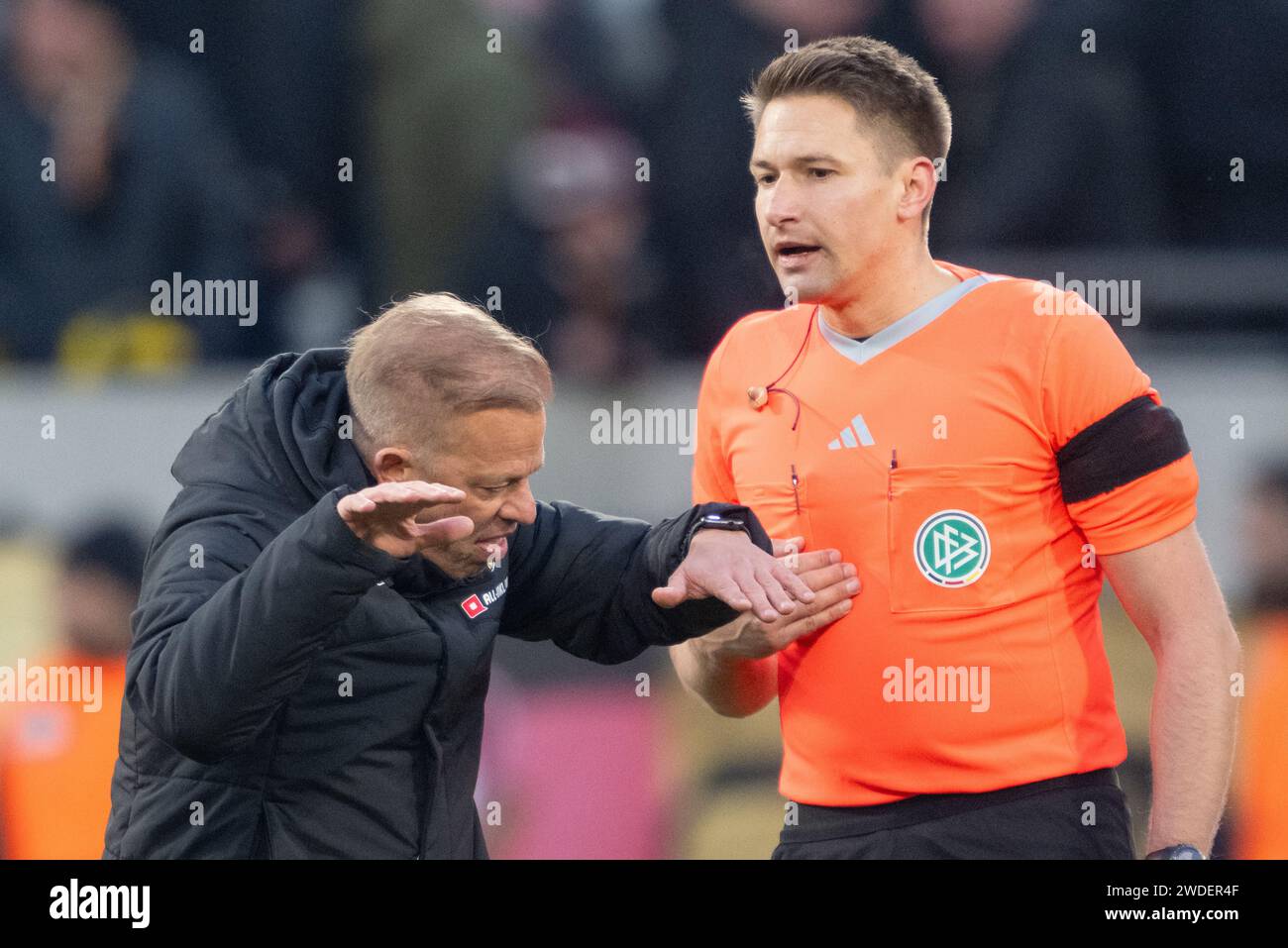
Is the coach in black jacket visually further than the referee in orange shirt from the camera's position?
No

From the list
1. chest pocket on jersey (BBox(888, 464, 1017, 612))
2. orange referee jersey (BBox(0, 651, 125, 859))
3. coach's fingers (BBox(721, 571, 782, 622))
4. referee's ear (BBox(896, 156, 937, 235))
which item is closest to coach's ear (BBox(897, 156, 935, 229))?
referee's ear (BBox(896, 156, 937, 235))

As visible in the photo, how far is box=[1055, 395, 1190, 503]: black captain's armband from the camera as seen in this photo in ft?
8.96

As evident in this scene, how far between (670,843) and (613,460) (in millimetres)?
1052

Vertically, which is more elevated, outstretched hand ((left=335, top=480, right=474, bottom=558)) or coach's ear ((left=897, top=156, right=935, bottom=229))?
coach's ear ((left=897, top=156, right=935, bottom=229))

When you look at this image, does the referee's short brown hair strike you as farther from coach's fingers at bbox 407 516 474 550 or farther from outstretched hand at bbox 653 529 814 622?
coach's fingers at bbox 407 516 474 550

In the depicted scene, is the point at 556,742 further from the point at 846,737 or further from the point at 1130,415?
the point at 1130,415

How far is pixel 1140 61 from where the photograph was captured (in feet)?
16.9

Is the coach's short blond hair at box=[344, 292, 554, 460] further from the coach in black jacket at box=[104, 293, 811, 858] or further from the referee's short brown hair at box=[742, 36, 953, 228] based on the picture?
the referee's short brown hair at box=[742, 36, 953, 228]

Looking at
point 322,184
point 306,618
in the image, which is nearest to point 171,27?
point 322,184

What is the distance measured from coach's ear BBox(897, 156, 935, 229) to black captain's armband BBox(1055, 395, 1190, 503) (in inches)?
19.7

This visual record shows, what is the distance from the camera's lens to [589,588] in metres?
2.99

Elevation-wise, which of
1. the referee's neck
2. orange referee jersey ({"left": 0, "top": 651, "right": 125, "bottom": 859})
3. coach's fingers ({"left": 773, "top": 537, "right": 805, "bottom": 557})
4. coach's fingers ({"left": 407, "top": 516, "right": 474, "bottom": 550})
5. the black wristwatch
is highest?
the referee's neck

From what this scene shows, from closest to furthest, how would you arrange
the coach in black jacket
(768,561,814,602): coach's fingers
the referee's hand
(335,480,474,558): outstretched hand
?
(335,480,474,558): outstretched hand, the coach in black jacket, (768,561,814,602): coach's fingers, the referee's hand

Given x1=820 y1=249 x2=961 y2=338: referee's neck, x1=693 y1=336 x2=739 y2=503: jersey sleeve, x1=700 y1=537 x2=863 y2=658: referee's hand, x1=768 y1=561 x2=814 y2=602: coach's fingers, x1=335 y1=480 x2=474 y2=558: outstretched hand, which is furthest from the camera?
x1=693 y1=336 x2=739 y2=503: jersey sleeve
